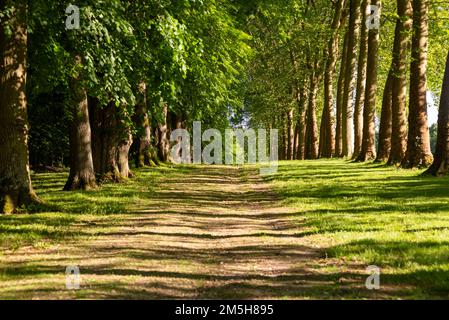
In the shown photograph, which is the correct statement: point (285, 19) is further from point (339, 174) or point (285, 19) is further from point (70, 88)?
point (70, 88)

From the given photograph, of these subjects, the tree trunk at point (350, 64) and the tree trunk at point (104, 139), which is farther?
the tree trunk at point (350, 64)

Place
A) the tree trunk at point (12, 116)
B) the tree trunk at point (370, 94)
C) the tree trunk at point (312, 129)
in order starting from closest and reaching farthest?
the tree trunk at point (12, 116)
the tree trunk at point (370, 94)
the tree trunk at point (312, 129)

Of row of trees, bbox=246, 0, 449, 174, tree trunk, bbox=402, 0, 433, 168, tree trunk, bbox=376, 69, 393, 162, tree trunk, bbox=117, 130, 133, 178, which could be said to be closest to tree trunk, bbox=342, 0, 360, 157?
row of trees, bbox=246, 0, 449, 174

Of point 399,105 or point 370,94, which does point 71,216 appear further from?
point 370,94

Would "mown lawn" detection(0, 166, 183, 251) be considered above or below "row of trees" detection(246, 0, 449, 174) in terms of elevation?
below

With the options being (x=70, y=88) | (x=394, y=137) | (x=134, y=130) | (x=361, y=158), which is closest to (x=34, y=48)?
(x=70, y=88)

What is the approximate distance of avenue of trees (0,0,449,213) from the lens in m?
15.2

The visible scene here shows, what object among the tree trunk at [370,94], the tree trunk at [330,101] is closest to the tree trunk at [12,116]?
the tree trunk at [370,94]

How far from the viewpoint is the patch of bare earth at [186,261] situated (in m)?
7.88

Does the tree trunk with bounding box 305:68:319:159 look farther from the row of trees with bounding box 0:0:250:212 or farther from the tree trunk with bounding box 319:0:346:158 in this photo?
the row of trees with bounding box 0:0:250:212

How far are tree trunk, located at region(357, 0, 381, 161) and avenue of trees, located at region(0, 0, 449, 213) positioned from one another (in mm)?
65

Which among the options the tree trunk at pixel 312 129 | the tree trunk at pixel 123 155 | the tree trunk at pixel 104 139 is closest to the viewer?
the tree trunk at pixel 104 139

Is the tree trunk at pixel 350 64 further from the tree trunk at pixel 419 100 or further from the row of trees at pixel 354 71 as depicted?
the tree trunk at pixel 419 100

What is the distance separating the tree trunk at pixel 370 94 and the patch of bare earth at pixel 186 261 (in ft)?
61.8
